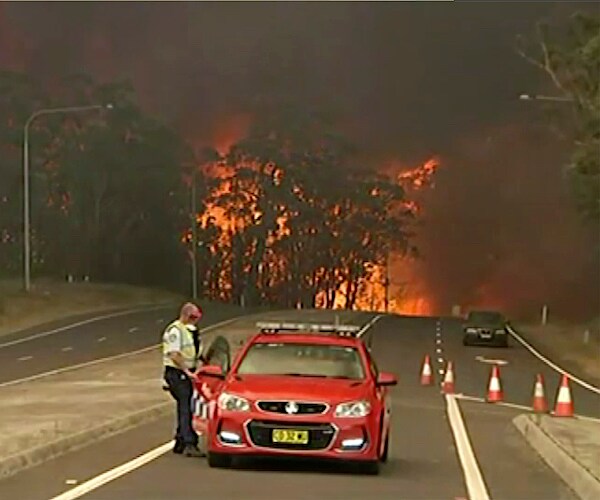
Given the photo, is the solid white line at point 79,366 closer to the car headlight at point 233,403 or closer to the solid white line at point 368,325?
the solid white line at point 368,325

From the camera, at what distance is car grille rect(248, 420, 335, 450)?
14.0 m

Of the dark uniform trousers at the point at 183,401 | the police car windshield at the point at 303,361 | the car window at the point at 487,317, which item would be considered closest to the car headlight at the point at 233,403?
the police car windshield at the point at 303,361

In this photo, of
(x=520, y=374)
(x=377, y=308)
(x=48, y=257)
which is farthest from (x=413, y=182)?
(x=520, y=374)

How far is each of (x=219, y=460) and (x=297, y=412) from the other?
123 cm

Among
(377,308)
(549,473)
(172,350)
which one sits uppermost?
(172,350)

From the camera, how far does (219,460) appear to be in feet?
48.3

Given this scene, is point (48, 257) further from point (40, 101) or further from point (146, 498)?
point (146, 498)

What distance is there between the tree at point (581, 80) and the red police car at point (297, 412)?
40.4 metres

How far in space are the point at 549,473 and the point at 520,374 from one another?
25259 mm

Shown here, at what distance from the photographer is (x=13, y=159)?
97.6 m

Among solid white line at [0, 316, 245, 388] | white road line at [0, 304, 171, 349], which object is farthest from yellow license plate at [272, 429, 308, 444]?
white road line at [0, 304, 171, 349]

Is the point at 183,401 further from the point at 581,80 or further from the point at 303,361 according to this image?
the point at 581,80

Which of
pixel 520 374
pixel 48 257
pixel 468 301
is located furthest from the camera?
pixel 468 301

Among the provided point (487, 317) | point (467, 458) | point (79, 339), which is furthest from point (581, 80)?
point (467, 458)
